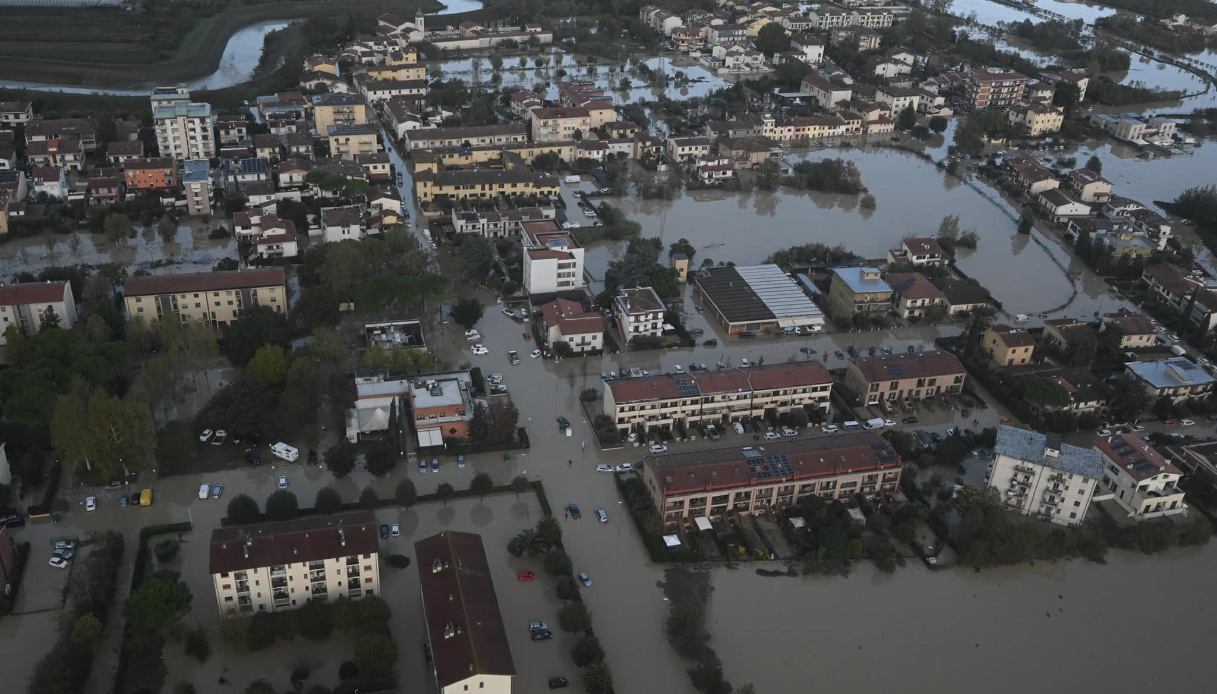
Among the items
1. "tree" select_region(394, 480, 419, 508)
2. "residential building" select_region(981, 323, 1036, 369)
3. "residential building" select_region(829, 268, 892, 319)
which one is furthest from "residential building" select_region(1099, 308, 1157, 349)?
"tree" select_region(394, 480, 419, 508)

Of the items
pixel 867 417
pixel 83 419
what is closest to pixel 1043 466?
→ pixel 867 417

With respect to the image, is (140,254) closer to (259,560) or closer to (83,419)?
(83,419)

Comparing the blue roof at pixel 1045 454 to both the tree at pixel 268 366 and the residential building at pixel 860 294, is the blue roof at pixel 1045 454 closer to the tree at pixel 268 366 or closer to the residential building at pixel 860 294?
the residential building at pixel 860 294

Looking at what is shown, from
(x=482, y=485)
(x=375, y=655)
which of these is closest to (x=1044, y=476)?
(x=482, y=485)

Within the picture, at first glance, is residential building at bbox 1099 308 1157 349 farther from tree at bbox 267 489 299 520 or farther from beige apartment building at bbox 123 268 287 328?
beige apartment building at bbox 123 268 287 328

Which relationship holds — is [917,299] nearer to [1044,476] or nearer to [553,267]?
[1044,476]
